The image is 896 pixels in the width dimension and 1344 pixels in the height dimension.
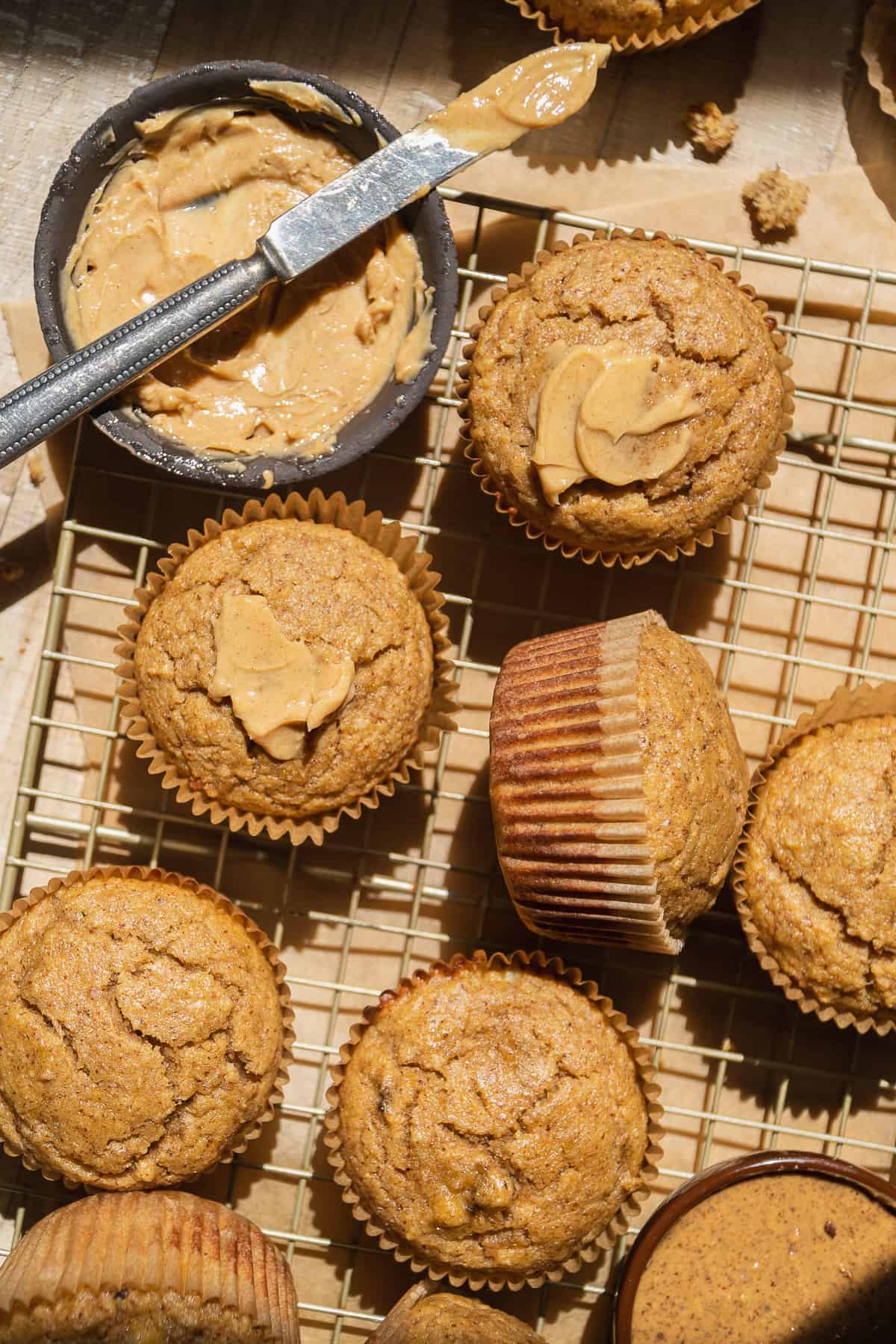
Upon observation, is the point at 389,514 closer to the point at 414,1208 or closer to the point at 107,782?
the point at 107,782

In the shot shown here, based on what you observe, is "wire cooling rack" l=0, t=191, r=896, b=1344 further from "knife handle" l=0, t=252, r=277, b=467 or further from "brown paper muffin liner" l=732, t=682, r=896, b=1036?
"knife handle" l=0, t=252, r=277, b=467

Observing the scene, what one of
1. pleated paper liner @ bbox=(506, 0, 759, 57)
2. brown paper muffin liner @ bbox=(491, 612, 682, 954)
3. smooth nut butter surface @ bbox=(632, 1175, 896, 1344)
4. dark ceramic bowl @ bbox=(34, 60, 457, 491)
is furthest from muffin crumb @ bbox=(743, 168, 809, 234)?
smooth nut butter surface @ bbox=(632, 1175, 896, 1344)

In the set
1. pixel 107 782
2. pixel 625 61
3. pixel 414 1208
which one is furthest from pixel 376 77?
pixel 414 1208

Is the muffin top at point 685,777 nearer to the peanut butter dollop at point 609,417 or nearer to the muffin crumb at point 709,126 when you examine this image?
the peanut butter dollop at point 609,417

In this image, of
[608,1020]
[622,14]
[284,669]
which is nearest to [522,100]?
[622,14]

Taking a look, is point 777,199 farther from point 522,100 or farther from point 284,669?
point 284,669
